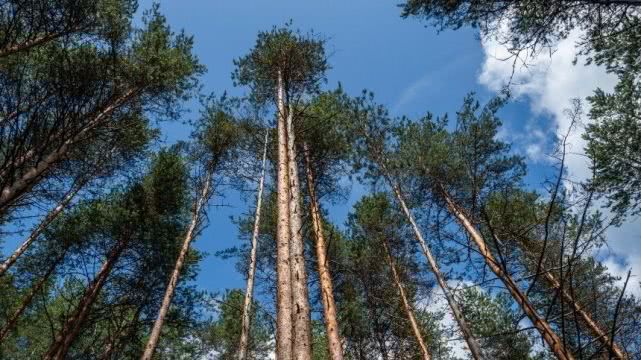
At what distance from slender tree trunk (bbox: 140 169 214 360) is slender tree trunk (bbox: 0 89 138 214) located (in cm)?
296

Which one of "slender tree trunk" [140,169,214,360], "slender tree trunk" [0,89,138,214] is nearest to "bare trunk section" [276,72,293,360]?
"slender tree trunk" [0,89,138,214]

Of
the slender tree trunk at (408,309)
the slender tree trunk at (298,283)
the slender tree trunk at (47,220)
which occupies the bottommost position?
the slender tree trunk at (298,283)

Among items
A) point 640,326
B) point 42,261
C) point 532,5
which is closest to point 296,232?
point 640,326

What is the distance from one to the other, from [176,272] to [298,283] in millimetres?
5864

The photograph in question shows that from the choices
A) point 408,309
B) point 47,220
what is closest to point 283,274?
point 408,309

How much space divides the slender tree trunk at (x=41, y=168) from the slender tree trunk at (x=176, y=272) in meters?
2.96

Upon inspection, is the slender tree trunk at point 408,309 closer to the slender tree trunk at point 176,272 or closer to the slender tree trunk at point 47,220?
the slender tree trunk at point 176,272

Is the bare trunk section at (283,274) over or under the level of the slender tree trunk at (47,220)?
under

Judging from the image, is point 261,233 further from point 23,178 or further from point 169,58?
point 23,178

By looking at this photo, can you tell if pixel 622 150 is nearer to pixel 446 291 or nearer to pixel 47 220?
pixel 446 291

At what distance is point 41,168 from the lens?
18.8ft

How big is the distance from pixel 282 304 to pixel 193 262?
321 inches

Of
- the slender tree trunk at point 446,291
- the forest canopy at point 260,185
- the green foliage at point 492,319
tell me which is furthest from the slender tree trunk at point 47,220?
the green foliage at point 492,319

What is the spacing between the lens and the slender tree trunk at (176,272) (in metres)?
7.99
